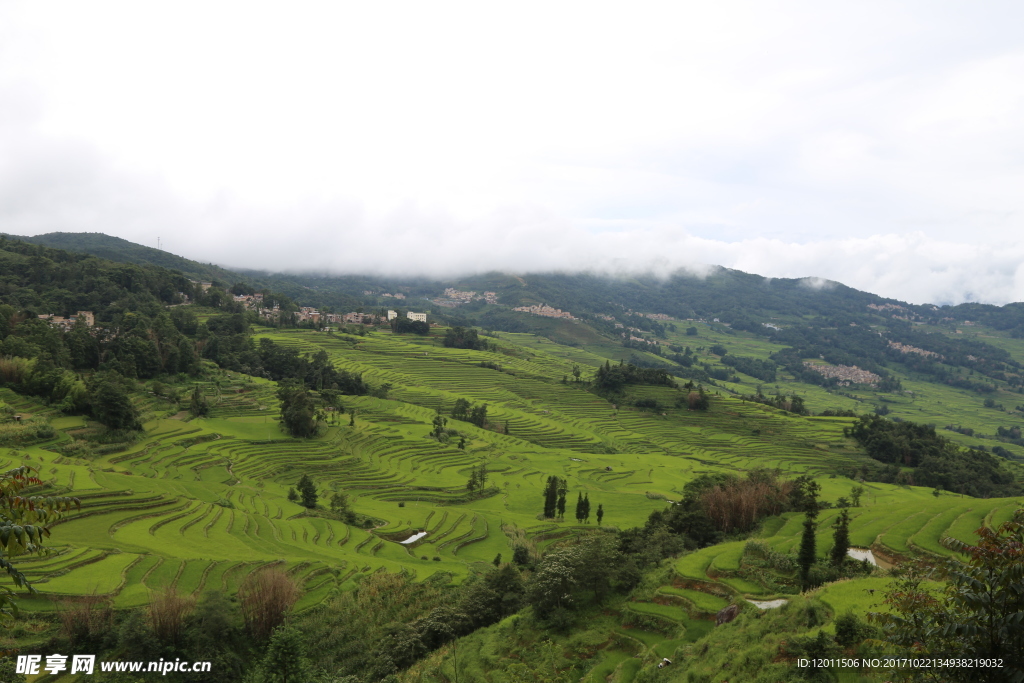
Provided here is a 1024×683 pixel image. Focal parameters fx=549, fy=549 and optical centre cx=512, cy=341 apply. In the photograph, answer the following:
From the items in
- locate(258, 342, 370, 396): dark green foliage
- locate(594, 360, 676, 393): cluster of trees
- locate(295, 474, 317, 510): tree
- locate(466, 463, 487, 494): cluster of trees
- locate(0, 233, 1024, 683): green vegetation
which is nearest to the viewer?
locate(0, 233, 1024, 683): green vegetation

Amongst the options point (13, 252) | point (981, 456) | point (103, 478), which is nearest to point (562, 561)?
point (103, 478)

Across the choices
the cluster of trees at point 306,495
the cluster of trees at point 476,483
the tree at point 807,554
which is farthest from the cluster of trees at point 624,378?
the tree at point 807,554

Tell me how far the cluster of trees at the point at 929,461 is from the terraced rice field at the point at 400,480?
3.81m

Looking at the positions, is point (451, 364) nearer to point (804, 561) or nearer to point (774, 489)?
point (774, 489)

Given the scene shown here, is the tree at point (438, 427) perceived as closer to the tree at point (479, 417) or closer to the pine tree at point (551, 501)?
the tree at point (479, 417)

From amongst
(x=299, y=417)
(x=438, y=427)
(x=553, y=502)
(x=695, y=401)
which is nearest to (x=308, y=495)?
(x=299, y=417)

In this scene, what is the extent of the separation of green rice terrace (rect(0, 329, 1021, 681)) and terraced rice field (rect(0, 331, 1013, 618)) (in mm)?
185

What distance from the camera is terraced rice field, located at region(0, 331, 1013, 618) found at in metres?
25.9

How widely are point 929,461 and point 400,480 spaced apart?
64754mm

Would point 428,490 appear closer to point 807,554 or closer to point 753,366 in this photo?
point 807,554

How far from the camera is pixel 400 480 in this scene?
164 feet

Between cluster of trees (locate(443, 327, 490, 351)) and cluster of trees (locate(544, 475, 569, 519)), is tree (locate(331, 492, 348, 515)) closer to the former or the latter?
cluster of trees (locate(544, 475, 569, 519))

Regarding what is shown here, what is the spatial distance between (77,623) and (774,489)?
117 ft

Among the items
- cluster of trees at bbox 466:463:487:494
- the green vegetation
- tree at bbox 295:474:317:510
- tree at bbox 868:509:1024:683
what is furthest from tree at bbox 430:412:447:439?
tree at bbox 868:509:1024:683
